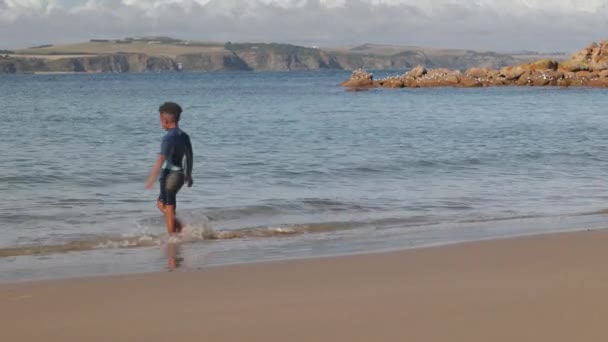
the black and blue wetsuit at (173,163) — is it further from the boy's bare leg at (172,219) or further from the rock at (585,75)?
the rock at (585,75)

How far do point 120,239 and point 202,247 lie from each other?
1.21m

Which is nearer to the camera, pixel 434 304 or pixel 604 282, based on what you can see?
pixel 434 304

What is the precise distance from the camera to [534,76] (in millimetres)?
66312

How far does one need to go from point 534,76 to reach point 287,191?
55625 mm

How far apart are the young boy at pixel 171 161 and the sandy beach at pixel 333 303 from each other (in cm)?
231

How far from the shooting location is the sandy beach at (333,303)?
5.38 m

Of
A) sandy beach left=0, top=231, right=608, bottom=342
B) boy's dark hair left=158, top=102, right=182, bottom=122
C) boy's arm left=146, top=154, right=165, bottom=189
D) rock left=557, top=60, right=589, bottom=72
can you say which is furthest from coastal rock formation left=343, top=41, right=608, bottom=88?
sandy beach left=0, top=231, right=608, bottom=342

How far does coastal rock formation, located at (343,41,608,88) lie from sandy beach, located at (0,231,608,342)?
5872 centimetres

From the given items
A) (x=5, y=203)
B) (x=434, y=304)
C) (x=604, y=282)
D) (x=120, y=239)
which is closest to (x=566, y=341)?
(x=434, y=304)

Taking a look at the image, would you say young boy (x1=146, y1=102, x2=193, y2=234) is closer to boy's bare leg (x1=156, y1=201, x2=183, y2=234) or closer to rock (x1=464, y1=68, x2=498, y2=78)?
boy's bare leg (x1=156, y1=201, x2=183, y2=234)

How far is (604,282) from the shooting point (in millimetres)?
6535

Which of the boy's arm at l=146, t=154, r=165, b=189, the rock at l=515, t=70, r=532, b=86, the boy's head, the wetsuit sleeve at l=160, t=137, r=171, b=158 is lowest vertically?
the rock at l=515, t=70, r=532, b=86

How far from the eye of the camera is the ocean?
9148mm

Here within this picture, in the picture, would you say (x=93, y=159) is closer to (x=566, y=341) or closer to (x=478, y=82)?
(x=566, y=341)
